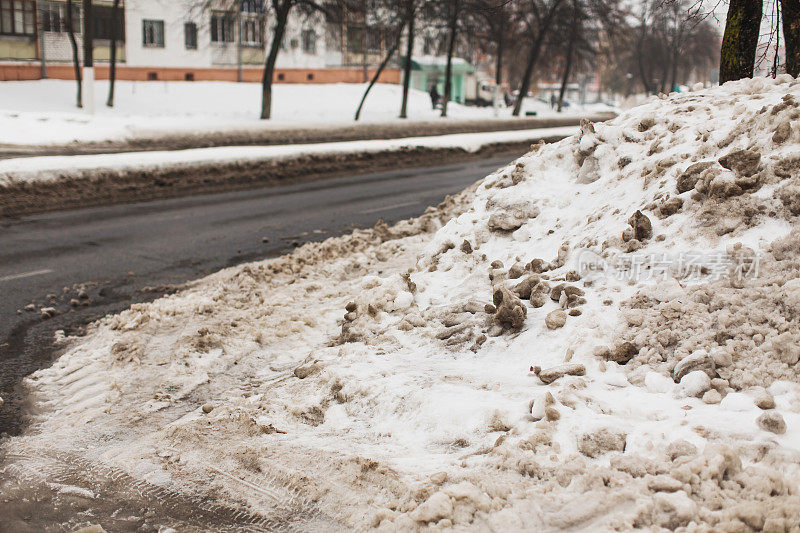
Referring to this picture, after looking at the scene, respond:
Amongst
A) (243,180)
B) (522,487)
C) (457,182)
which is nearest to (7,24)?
(243,180)

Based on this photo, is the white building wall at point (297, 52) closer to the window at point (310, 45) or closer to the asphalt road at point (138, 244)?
the window at point (310, 45)

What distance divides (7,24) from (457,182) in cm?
3086

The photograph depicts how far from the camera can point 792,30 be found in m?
8.30

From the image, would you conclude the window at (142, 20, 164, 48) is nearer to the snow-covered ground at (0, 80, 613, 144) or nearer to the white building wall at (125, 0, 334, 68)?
the white building wall at (125, 0, 334, 68)

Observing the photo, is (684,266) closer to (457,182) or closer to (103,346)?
(103,346)

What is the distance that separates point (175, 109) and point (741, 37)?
29.3 metres

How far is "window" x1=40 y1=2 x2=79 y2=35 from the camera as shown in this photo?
36406 millimetres

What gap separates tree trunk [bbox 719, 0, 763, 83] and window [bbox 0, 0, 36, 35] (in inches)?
1441

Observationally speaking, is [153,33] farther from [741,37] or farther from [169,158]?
[741,37]

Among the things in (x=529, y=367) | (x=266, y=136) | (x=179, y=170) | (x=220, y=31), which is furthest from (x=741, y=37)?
(x=220, y=31)

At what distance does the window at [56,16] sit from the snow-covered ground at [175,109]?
3.12 metres

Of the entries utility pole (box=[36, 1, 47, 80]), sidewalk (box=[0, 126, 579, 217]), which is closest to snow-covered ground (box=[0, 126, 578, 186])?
sidewalk (box=[0, 126, 579, 217])

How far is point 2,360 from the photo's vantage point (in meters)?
5.59

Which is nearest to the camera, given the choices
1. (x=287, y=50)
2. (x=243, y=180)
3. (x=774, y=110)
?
(x=774, y=110)
